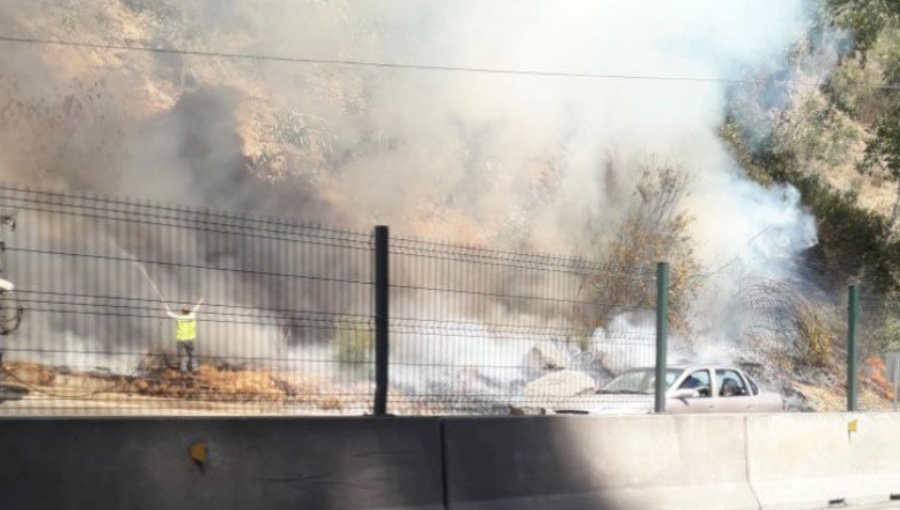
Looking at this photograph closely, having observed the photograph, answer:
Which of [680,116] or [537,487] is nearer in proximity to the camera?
[537,487]

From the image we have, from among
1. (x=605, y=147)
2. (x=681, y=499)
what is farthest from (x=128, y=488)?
(x=605, y=147)

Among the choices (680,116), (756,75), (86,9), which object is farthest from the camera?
(756,75)

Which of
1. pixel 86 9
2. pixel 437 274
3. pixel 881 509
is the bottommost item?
pixel 881 509

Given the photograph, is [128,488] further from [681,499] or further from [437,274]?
[681,499]

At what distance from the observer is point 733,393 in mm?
16656

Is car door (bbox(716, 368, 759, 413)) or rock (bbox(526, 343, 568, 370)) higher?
rock (bbox(526, 343, 568, 370))

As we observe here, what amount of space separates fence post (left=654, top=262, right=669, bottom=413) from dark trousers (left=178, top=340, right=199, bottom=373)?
4451mm

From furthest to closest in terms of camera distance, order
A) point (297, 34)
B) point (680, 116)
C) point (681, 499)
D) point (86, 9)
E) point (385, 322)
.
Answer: point (680, 116) < point (297, 34) < point (86, 9) < point (681, 499) < point (385, 322)

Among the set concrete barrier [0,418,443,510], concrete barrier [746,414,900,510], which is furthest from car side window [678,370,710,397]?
concrete barrier [0,418,443,510]

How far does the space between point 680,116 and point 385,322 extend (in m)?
22.0

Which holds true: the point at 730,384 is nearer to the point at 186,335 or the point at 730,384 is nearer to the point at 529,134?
the point at 186,335

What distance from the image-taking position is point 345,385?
320 inches

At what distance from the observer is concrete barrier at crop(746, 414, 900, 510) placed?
1031 centimetres

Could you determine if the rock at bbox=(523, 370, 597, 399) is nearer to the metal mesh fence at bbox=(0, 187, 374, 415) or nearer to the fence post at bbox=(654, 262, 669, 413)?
the fence post at bbox=(654, 262, 669, 413)
